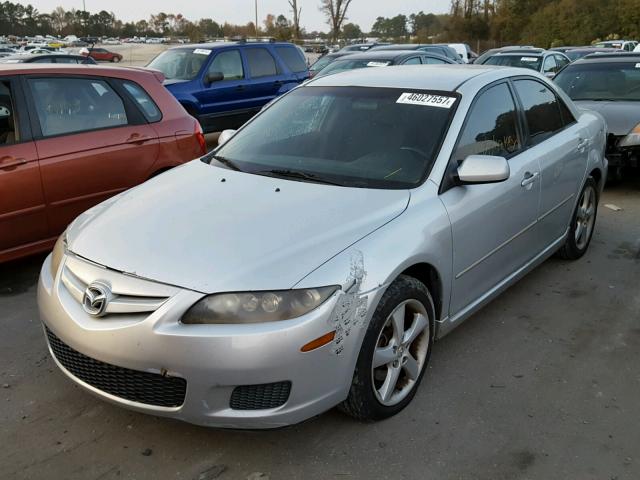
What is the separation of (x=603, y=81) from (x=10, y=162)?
276 inches

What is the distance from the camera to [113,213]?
3246mm

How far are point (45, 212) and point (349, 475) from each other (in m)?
3.19

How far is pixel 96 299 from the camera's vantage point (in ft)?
8.57

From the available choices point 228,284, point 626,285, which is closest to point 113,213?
point 228,284

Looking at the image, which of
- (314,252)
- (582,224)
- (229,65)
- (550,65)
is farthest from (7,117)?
(550,65)

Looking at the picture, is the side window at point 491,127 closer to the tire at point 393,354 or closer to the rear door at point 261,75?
the tire at point 393,354

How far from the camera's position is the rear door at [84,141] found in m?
4.74

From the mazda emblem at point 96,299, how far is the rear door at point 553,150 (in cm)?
282

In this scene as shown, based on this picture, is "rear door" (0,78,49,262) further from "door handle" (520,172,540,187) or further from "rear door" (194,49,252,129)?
"rear door" (194,49,252,129)

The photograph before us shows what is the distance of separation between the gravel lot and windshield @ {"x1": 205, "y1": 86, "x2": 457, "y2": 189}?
1132mm

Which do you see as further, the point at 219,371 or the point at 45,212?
the point at 45,212

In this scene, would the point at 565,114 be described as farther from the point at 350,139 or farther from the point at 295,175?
the point at 295,175

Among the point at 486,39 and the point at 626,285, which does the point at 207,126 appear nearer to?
the point at 626,285

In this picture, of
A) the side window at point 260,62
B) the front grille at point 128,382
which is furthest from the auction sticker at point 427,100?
the side window at point 260,62
